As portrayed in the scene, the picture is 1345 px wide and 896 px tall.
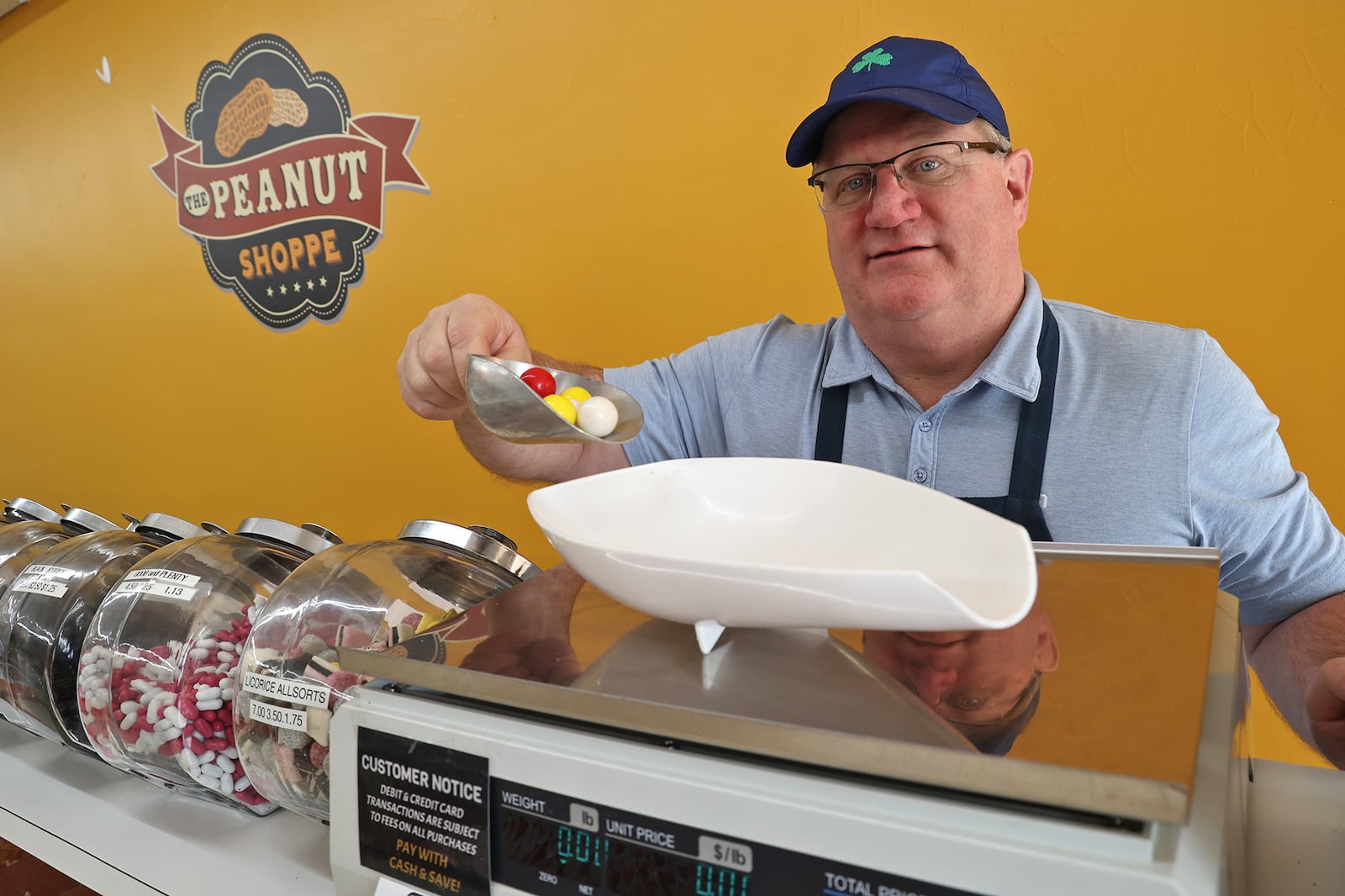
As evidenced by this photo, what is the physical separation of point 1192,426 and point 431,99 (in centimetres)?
186

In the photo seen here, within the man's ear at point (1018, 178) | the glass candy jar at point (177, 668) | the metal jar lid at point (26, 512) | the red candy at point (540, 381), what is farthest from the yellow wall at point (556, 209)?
the glass candy jar at point (177, 668)

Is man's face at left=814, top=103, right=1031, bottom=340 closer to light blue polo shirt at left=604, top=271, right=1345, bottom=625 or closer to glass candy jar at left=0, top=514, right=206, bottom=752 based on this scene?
light blue polo shirt at left=604, top=271, right=1345, bottom=625

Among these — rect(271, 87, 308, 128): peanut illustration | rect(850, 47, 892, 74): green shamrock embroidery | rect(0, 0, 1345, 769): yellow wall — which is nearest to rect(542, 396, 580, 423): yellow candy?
rect(850, 47, 892, 74): green shamrock embroidery

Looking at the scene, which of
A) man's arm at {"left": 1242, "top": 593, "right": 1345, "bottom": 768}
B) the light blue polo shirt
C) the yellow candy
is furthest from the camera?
the light blue polo shirt

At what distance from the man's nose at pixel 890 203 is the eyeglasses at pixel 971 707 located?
29.7 inches

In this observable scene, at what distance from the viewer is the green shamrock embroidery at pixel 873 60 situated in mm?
1098

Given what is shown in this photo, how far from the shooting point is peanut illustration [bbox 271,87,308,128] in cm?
249

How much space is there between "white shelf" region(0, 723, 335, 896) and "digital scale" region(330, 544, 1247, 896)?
181mm

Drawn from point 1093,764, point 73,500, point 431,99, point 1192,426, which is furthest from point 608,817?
point 73,500

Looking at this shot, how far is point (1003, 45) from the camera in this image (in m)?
1.50

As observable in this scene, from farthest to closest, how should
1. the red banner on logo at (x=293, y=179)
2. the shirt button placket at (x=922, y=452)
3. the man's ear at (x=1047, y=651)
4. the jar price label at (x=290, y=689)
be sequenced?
the red banner on logo at (x=293, y=179)
the shirt button placket at (x=922, y=452)
the jar price label at (x=290, y=689)
the man's ear at (x=1047, y=651)

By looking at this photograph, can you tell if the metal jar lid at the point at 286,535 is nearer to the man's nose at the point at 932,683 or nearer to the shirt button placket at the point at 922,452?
the man's nose at the point at 932,683

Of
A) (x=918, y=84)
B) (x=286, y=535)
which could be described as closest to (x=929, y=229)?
(x=918, y=84)

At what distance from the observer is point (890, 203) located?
1.11 m
